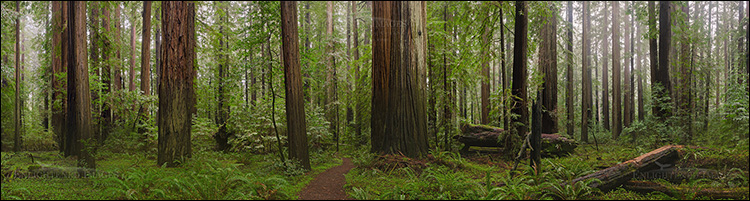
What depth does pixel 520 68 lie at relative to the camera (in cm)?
625

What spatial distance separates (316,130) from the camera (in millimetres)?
8039

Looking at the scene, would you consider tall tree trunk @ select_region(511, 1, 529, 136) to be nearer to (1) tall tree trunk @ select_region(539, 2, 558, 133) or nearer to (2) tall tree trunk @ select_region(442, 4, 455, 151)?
(2) tall tree trunk @ select_region(442, 4, 455, 151)

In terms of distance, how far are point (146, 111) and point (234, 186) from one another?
7.79 metres

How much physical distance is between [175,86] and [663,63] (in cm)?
1126

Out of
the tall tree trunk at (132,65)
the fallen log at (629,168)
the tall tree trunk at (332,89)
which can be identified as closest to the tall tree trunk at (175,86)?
the tall tree trunk at (332,89)

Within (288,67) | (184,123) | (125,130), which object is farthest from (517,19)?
(125,130)

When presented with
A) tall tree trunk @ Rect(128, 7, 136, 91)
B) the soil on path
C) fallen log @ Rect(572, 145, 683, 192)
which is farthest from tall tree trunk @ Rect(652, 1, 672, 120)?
tall tree trunk @ Rect(128, 7, 136, 91)

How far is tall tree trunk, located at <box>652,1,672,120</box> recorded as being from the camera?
6.96 meters

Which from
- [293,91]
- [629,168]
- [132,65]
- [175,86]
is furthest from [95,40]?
[629,168]

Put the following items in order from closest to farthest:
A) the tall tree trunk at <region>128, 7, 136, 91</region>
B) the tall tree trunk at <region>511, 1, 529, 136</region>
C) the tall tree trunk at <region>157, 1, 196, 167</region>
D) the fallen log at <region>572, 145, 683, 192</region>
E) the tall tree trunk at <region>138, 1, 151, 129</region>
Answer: the fallen log at <region>572, 145, 683, 192</region> → the tall tree trunk at <region>157, 1, 196, 167</region> → the tall tree trunk at <region>511, 1, 529, 136</region> → the tall tree trunk at <region>138, 1, 151, 129</region> → the tall tree trunk at <region>128, 7, 136, 91</region>

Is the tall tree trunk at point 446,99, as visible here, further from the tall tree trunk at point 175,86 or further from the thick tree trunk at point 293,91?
the tall tree trunk at point 175,86

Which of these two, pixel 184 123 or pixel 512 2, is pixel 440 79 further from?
pixel 184 123

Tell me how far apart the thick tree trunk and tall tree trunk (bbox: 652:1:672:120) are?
831cm

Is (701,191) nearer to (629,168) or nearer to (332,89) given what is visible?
(629,168)
